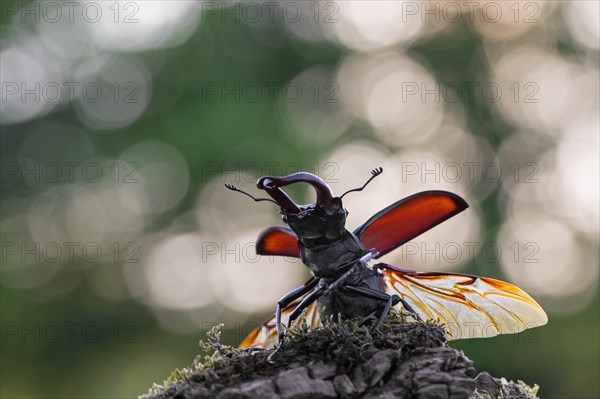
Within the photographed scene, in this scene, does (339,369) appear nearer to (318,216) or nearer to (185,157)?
(318,216)

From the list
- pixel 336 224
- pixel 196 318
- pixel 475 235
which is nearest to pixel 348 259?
pixel 336 224

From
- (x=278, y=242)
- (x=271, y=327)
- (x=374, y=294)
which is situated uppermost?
(x=278, y=242)

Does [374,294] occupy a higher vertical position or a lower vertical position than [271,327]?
higher

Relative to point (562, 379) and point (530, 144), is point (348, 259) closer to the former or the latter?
point (562, 379)

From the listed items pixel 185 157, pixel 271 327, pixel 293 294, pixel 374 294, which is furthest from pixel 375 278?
pixel 185 157

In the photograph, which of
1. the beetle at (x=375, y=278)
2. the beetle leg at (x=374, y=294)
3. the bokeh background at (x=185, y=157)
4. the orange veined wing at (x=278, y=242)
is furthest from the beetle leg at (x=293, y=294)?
the bokeh background at (x=185, y=157)

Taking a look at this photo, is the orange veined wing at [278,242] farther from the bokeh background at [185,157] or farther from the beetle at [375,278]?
the bokeh background at [185,157]
